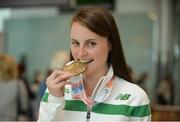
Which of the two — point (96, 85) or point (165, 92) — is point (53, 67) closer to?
point (165, 92)

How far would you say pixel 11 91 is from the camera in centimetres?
404

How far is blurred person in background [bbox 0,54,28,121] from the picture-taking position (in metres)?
3.94

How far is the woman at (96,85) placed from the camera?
156 centimetres

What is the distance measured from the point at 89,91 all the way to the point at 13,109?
93.2 inches

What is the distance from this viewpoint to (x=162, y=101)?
7.16m

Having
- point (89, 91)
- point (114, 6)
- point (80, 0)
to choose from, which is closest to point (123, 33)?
point (80, 0)

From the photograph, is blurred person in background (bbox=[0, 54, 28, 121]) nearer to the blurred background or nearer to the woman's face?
the blurred background

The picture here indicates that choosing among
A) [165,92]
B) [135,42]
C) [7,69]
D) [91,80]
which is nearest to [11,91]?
[7,69]

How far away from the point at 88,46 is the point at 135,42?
213 inches

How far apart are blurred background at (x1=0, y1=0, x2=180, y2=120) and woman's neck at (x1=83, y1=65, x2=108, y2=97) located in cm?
463

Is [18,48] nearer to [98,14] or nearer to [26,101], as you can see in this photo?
[26,101]

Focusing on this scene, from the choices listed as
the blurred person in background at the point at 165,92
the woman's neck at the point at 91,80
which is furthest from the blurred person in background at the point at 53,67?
the blurred person in background at the point at 165,92

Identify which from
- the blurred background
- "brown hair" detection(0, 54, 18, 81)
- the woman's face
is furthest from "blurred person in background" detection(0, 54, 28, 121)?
the woman's face

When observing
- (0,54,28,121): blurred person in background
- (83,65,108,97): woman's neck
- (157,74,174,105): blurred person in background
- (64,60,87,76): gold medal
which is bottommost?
(157,74,174,105): blurred person in background
